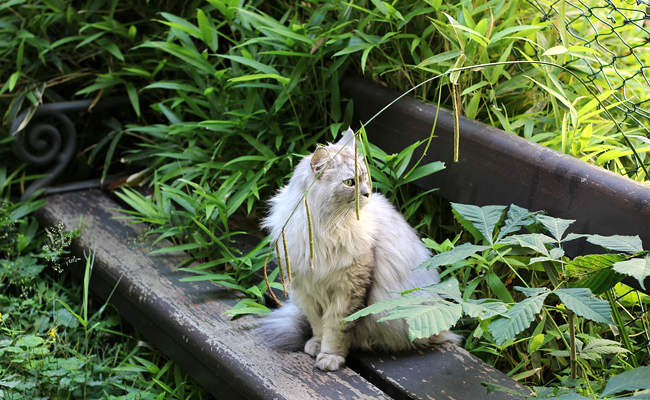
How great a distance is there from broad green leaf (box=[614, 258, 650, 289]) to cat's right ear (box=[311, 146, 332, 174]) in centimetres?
87

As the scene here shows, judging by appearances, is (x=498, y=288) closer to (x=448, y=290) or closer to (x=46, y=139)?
(x=448, y=290)

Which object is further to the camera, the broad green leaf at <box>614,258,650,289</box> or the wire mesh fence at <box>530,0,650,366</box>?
the wire mesh fence at <box>530,0,650,366</box>

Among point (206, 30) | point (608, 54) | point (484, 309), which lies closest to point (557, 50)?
point (608, 54)

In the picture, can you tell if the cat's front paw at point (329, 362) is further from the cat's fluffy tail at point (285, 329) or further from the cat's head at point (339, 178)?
the cat's head at point (339, 178)

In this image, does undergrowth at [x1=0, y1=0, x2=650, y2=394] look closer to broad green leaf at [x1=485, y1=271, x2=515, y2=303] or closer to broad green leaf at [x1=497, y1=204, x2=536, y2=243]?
broad green leaf at [x1=485, y1=271, x2=515, y2=303]

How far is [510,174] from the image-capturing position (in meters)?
2.16

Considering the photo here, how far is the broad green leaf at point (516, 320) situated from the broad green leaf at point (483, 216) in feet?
0.99

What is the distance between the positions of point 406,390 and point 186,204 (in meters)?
1.25

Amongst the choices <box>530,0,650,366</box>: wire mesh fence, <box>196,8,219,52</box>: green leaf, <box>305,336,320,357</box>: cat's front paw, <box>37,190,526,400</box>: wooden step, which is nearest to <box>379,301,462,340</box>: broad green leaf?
<box>37,190,526,400</box>: wooden step

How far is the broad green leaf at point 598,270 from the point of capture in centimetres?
151

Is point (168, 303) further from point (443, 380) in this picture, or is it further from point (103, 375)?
point (443, 380)

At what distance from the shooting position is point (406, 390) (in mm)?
1863

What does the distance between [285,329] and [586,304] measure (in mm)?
1020

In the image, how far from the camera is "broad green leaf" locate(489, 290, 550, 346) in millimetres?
1386
